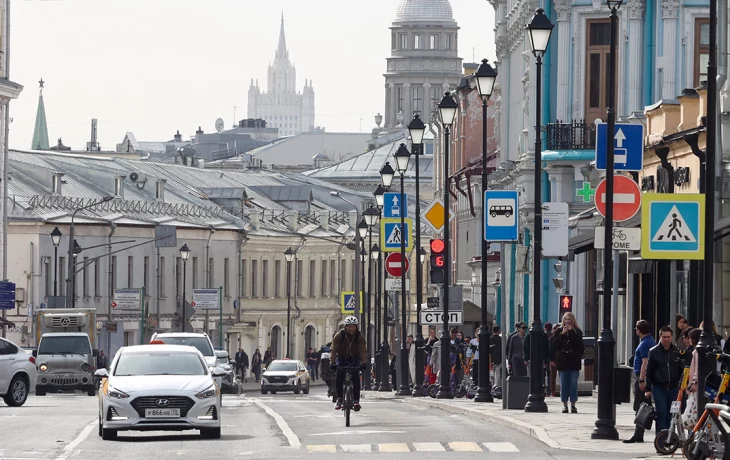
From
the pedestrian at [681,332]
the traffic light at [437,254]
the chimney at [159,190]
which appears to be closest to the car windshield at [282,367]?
the traffic light at [437,254]

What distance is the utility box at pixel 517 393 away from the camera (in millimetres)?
33094

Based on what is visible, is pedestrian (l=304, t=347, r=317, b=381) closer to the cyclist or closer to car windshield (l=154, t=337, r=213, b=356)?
car windshield (l=154, t=337, r=213, b=356)

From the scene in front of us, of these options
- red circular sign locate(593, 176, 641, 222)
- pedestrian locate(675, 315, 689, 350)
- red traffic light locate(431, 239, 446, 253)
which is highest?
red circular sign locate(593, 176, 641, 222)

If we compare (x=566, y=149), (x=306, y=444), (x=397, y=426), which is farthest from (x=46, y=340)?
(x=306, y=444)

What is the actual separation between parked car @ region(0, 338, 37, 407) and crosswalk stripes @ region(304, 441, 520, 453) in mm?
14441

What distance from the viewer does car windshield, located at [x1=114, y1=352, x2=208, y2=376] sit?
26.9m

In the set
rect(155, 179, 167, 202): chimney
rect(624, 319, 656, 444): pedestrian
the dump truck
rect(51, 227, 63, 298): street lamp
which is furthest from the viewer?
rect(155, 179, 167, 202): chimney

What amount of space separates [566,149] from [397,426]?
2133 centimetres

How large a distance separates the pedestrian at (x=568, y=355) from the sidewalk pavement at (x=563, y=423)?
0.36 m

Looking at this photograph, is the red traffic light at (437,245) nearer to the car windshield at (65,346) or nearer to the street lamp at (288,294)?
the car windshield at (65,346)

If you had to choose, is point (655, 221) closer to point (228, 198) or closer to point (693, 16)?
point (693, 16)

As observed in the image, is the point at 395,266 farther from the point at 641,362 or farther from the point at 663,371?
the point at 663,371

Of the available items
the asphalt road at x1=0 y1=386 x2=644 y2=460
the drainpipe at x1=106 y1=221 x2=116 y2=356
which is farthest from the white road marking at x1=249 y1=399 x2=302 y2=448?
the drainpipe at x1=106 y1=221 x2=116 y2=356

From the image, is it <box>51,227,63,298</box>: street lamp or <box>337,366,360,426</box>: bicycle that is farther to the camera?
<box>51,227,63,298</box>: street lamp
